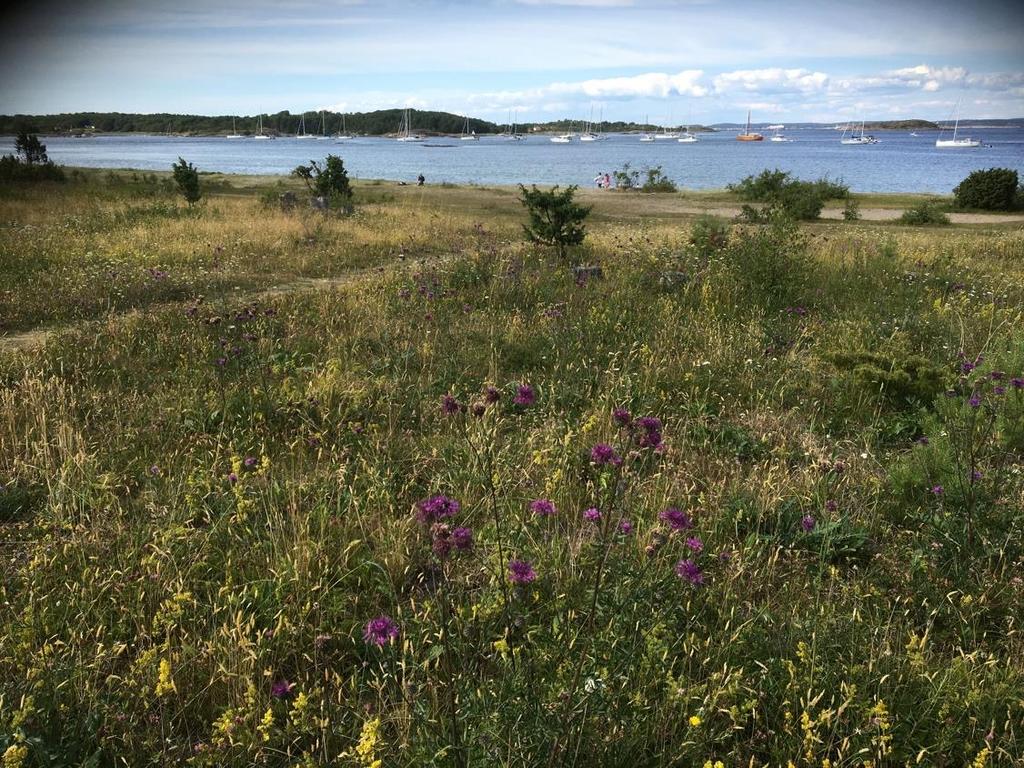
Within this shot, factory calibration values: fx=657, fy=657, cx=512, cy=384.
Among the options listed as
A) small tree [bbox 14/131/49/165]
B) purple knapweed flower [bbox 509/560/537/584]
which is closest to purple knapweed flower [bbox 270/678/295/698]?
purple knapweed flower [bbox 509/560/537/584]

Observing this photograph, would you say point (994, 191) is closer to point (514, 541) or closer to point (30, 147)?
point (514, 541)

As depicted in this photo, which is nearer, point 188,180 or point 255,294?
point 255,294

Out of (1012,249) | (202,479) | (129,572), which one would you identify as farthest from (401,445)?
(1012,249)

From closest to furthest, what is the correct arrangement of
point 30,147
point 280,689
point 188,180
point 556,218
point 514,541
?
point 280,689 < point 514,541 < point 556,218 < point 188,180 < point 30,147

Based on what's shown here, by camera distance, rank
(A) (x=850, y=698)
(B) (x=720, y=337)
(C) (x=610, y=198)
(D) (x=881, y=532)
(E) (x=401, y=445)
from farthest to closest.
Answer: (C) (x=610, y=198) < (B) (x=720, y=337) < (E) (x=401, y=445) < (D) (x=881, y=532) < (A) (x=850, y=698)

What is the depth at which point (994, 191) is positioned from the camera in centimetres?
3256

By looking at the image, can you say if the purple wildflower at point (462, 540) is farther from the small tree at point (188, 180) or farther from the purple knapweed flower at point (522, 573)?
the small tree at point (188, 180)

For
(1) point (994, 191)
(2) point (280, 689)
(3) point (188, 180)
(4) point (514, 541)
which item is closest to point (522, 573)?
(2) point (280, 689)

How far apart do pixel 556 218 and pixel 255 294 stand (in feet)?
20.3

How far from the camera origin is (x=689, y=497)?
3.91 meters

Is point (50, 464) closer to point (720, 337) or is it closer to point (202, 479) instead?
point (202, 479)

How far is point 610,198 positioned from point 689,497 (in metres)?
38.3

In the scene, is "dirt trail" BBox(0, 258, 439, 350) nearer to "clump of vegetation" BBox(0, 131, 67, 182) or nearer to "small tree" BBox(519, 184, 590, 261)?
"small tree" BBox(519, 184, 590, 261)

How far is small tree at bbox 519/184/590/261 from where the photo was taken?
1344 cm
